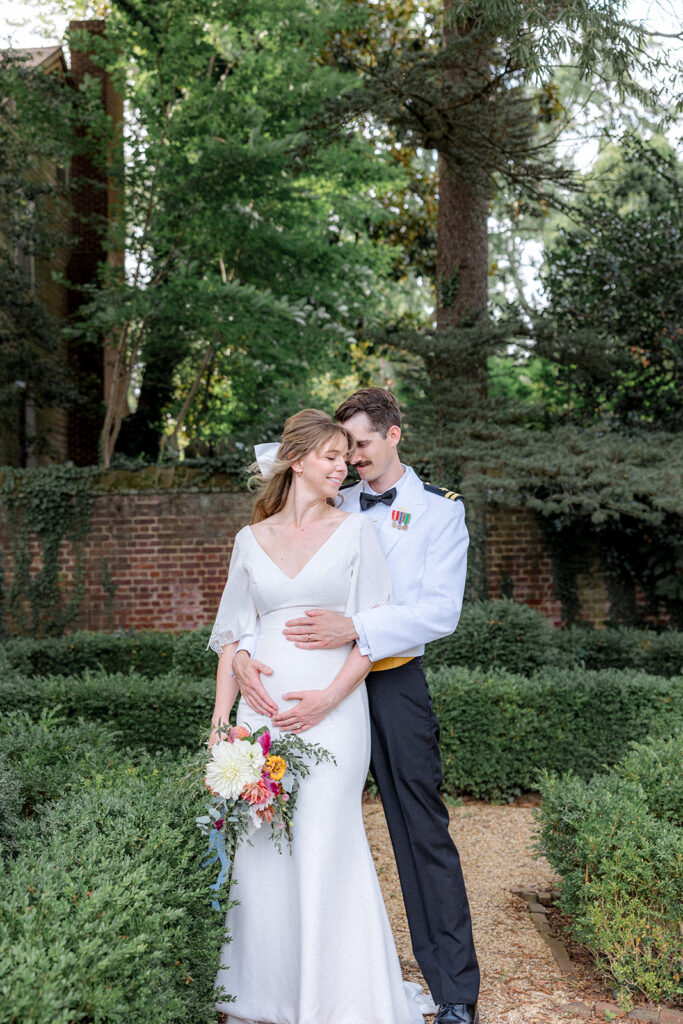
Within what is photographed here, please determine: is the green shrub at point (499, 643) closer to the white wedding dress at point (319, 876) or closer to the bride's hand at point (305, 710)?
the white wedding dress at point (319, 876)

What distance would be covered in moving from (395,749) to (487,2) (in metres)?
3.48

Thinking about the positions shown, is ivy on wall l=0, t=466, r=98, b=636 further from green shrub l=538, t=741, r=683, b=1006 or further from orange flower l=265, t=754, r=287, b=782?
orange flower l=265, t=754, r=287, b=782

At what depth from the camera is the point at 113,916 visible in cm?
225

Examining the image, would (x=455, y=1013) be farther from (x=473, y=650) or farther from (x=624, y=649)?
(x=624, y=649)

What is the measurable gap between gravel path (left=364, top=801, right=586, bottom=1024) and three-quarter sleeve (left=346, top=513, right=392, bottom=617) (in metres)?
1.51

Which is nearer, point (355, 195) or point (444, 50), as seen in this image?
point (444, 50)

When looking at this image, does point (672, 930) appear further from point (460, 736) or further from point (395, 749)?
point (460, 736)

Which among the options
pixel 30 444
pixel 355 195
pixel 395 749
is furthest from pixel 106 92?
pixel 395 749

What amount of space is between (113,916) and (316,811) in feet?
2.59

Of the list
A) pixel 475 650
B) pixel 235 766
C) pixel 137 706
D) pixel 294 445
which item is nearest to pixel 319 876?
pixel 235 766

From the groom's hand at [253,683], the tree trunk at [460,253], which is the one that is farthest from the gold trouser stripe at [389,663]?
the tree trunk at [460,253]

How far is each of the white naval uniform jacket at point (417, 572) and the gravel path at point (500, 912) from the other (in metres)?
1.41

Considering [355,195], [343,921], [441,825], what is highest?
[355,195]

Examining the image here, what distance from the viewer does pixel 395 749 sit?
121 inches
